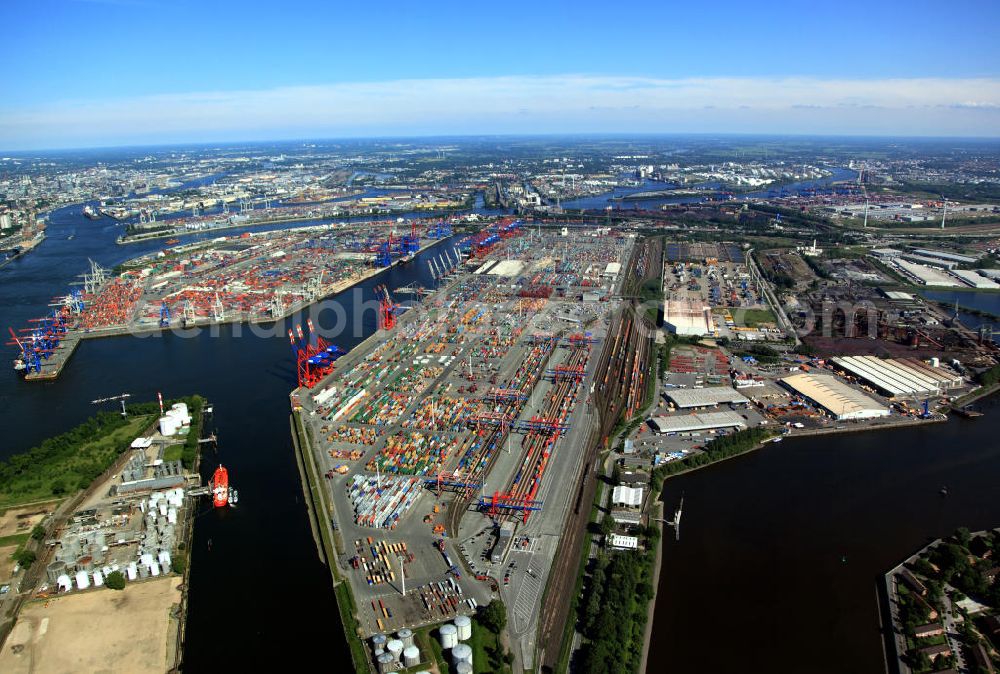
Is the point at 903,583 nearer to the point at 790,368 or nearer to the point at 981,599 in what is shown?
the point at 981,599

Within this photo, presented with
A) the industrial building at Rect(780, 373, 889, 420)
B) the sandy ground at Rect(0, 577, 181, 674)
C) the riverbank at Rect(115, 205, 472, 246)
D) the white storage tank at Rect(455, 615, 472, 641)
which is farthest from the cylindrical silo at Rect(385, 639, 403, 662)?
the riverbank at Rect(115, 205, 472, 246)

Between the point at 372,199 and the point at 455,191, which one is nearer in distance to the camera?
the point at 372,199

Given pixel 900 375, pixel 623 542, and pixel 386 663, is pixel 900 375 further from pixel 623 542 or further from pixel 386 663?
pixel 386 663

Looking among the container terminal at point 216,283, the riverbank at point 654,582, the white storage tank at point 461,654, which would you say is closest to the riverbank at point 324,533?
the white storage tank at point 461,654

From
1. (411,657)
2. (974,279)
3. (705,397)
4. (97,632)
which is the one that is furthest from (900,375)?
(97,632)

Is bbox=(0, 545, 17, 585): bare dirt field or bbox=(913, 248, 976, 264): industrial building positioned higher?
bbox=(913, 248, 976, 264): industrial building

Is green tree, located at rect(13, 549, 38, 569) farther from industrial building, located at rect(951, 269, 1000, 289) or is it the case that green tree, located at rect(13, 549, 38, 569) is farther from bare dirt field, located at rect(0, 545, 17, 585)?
industrial building, located at rect(951, 269, 1000, 289)

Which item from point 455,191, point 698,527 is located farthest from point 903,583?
→ point 455,191
